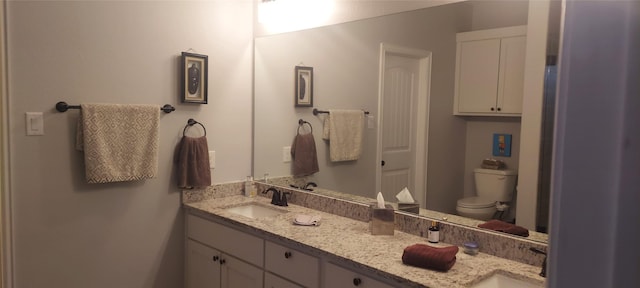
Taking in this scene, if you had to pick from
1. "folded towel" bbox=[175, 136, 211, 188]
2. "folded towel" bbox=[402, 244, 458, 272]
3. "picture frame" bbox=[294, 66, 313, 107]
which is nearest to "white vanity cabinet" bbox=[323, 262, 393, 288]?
"folded towel" bbox=[402, 244, 458, 272]

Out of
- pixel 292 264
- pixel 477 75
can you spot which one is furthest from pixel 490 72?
pixel 292 264

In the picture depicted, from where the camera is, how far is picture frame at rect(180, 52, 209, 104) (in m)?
2.67

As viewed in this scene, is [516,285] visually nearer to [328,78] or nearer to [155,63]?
[328,78]

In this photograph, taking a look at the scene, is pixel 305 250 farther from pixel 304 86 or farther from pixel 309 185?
pixel 304 86

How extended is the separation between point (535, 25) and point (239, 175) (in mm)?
1967

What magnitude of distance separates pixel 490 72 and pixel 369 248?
0.91m

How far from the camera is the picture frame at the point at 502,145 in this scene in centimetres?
195

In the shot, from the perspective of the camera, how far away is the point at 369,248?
1.93m

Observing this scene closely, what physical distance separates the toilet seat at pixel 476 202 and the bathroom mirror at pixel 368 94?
0.10ft

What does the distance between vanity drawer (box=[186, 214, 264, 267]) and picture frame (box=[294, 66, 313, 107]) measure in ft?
3.11

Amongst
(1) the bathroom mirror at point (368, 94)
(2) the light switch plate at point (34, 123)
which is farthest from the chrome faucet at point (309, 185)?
(2) the light switch plate at point (34, 123)

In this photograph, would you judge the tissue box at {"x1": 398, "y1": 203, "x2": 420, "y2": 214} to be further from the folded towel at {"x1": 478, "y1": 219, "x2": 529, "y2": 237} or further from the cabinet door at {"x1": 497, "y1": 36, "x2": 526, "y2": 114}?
the cabinet door at {"x1": 497, "y1": 36, "x2": 526, "y2": 114}

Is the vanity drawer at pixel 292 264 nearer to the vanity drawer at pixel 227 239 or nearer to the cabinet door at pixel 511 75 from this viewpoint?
the vanity drawer at pixel 227 239

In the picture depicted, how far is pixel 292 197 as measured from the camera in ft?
9.37
